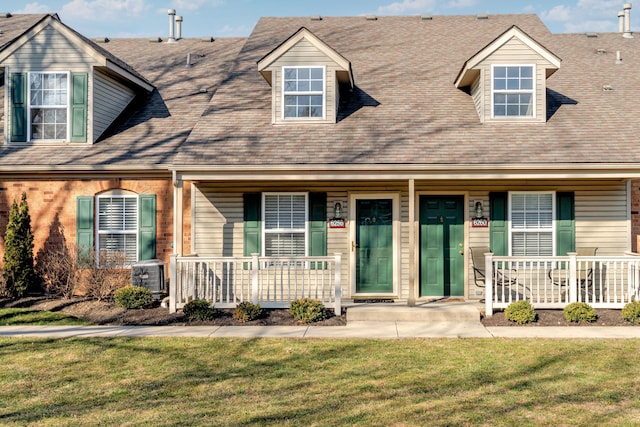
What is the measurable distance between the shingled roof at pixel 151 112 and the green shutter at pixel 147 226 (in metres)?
0.66

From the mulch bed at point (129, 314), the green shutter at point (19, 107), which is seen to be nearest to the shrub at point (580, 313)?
the mulch bed at point (129, 314)

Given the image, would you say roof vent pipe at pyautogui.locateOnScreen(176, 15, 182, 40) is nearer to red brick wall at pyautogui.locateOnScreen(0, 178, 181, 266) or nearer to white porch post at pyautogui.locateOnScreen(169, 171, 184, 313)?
red brick wall at pyautogui.locateOnScreen(0, 178, 181, 266)

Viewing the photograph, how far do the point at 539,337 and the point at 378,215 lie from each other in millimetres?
4183

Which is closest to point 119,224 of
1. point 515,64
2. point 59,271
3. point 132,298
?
point 59,271

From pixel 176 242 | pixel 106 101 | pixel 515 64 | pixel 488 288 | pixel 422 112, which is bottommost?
pixel 488 288

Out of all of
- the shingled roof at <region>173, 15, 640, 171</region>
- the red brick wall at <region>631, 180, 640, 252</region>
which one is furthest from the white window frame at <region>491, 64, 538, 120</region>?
the red brick wall at <region>631, 180, 640, 252</region>

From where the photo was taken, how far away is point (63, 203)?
36.7ft

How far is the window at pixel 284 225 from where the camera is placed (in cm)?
1088

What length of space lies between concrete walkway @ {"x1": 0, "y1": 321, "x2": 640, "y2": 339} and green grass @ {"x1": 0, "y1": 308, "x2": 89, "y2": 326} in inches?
11.8

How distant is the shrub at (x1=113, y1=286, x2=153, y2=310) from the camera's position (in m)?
9.68

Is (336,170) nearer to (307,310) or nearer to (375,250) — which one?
(375,250)

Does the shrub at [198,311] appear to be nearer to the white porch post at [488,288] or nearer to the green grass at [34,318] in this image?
the green grass at [34,318]

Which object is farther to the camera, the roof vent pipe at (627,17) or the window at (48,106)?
the roof vent pipe at (627,17)

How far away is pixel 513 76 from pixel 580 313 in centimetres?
513
